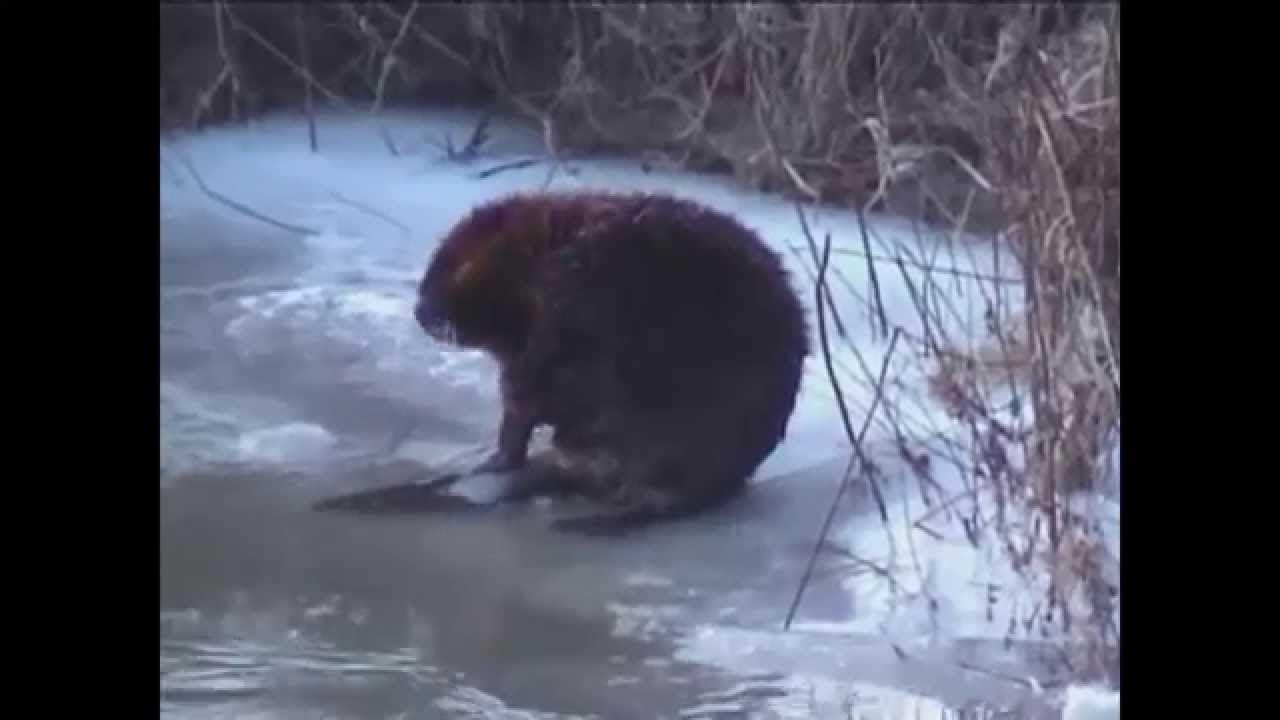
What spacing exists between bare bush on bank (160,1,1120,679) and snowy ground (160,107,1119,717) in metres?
0.02

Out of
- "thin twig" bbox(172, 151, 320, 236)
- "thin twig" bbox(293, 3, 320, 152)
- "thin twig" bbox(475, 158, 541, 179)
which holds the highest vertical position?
"thin twig" bbox(293, 3, 320, 152)

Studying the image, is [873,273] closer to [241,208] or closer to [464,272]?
[464,272]

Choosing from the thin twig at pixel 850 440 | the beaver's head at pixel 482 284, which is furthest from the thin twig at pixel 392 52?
the thin twig at pixel 850 440

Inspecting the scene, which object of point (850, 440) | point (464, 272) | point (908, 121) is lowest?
point (850, 440)

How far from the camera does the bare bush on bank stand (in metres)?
1.41

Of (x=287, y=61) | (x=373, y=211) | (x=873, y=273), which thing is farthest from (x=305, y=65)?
(x=873, y=273)

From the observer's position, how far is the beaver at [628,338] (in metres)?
1.43

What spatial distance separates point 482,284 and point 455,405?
0.09 metres

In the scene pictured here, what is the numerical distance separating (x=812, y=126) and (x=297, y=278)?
1.25 feet

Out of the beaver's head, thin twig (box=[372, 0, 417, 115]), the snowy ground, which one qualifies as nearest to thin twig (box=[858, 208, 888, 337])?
the snowy ground

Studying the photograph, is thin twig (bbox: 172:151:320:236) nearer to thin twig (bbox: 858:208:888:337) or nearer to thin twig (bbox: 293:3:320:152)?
thin twig (bbox: 293:3:320:152)

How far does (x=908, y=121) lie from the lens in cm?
146

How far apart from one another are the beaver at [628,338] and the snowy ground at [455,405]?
0.05 ft
